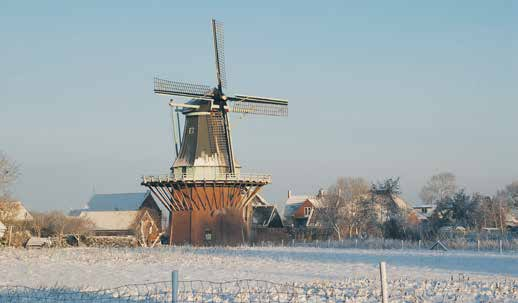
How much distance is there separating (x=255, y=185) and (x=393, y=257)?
1561cm

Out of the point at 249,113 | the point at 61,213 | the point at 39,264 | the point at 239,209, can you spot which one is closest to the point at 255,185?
the point at 239,209

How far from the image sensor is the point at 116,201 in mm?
63344

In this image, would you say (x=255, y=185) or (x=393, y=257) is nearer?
(x=393, y=257)

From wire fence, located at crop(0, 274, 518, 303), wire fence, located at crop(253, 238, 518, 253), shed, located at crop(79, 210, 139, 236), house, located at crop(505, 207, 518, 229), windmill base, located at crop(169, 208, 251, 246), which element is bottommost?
wire fence, located at crop(0, 274, 518, 303)

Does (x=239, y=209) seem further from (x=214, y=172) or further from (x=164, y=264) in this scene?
(x=164, y=264)

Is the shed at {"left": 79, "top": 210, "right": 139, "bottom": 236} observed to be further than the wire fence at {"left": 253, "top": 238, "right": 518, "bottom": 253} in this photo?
Yes

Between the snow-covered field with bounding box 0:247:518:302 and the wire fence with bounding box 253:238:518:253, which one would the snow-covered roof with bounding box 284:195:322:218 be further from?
the snow-covered field with bounding box 0:247:518:302

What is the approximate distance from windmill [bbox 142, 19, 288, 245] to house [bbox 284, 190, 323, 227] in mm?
25266

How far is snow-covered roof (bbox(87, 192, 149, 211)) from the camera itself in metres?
61.6

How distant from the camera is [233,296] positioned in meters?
12.9

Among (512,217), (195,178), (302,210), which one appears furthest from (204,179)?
(512,217)

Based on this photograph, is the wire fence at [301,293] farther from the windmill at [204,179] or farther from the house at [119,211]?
the house at [119,211]

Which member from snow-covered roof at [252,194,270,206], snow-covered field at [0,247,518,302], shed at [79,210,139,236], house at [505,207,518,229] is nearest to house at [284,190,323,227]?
snow-covered roof at [252,194,270,206]

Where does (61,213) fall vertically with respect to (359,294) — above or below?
above
